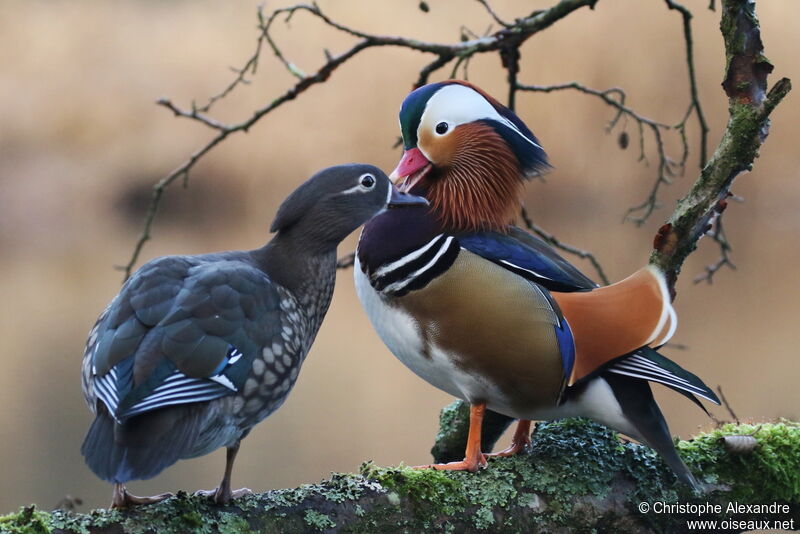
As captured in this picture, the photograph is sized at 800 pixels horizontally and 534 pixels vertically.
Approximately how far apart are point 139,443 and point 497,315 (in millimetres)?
607

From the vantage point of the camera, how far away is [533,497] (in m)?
1.58

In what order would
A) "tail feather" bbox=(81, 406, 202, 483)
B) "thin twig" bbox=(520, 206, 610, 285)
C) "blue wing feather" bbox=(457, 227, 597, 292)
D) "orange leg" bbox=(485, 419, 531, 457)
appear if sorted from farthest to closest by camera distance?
1. "thin twig" bbox=(520, 206, 610, 285)
2. "orange leg" bbox=(485, 419, 531, 457)
3. "blue wing feather" bbox=(457, 227, 597, 292)
4. "tail feather" bbox=(81, 406, 202, 483)

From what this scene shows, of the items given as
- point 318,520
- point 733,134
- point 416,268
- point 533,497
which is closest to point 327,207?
point 416,268

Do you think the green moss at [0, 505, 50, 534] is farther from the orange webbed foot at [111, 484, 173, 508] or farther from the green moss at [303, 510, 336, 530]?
the green moss at [303, 510, 336, 530]

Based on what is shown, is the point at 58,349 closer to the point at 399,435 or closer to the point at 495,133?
the point at 399,435

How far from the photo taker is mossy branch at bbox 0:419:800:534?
1.34m

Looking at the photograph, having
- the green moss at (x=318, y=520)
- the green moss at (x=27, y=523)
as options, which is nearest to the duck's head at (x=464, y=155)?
the green moss at (x=318, y=520)

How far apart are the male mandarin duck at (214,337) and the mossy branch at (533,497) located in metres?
0.07

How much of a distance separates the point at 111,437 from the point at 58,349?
16.1 feet

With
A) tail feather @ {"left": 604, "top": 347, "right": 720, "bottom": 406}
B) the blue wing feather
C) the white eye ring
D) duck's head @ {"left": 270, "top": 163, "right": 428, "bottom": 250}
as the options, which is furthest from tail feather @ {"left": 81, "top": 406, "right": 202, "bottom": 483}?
tail feather @ {"left": 604, "top": 347, "right": 720, "bottom": 406}

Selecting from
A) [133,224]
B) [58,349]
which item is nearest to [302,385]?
[58,349]

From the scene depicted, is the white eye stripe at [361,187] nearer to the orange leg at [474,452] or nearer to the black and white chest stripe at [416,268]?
the black and white chest stripe at [416,268]

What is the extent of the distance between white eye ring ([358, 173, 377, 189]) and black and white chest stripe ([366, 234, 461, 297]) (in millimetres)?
136

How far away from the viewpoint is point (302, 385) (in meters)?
5.78
